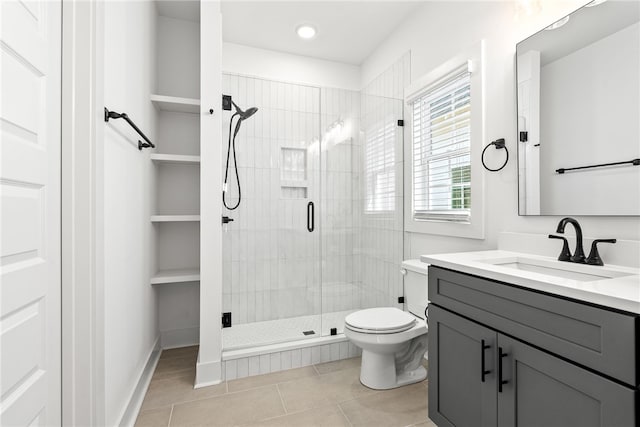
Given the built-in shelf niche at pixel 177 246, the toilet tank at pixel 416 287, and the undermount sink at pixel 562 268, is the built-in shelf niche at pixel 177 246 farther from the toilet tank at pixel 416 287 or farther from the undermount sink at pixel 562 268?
the undermount sink at pixel 562 268

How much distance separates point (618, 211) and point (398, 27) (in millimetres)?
2259

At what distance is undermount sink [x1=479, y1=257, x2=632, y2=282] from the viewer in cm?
123

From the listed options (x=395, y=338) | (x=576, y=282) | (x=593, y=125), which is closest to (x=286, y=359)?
(x=395, y=338)

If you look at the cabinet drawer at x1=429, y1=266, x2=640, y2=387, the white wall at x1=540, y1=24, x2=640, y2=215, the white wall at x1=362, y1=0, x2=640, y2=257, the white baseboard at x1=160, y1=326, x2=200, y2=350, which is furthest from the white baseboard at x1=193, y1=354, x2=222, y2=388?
the white wall at x1=540, y1=24, x2=640, y2=215

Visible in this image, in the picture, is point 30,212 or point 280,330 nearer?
point 30,212

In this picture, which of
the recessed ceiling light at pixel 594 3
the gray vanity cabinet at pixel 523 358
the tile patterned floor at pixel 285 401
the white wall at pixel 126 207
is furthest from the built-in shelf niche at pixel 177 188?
the recessed ceiling light at pixel 594 3

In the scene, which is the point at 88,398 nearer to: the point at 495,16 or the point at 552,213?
the point at 552,213

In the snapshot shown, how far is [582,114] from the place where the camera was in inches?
55.6

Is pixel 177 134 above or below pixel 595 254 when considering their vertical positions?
above

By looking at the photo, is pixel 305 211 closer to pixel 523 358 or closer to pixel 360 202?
pixel 360 202

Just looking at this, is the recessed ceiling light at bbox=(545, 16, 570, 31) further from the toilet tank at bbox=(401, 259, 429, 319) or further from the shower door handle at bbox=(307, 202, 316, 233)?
the shower door handle at bbox=(307, 202, 316, 233)

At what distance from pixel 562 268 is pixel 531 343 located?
1.68 feet

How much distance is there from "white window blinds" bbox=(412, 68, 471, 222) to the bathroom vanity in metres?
0.65

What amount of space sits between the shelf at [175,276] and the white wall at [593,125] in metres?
2.28
